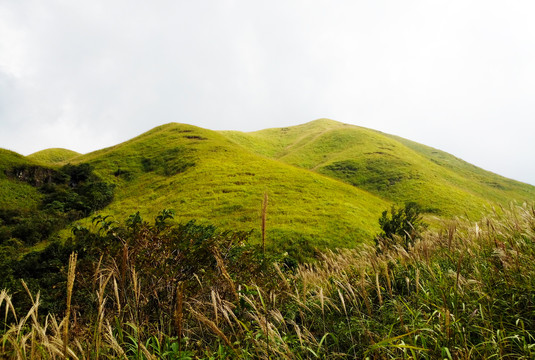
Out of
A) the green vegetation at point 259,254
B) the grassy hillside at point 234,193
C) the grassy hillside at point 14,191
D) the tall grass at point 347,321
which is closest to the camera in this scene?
the tall grass at point 347,321

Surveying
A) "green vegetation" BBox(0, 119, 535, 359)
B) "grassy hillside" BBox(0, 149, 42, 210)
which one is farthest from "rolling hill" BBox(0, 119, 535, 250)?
"green vegetation" BBox(0, 119, 535, 359)

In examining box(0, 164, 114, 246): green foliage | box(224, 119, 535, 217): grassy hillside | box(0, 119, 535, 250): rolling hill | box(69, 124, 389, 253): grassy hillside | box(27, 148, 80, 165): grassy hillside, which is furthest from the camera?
box(27, 148, 80, 165): grassy hillside

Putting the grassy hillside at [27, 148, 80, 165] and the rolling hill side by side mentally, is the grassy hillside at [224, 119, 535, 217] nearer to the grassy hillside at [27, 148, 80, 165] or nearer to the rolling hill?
the rolling hill

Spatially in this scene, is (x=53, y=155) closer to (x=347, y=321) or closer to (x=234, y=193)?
(x=234, y=193)

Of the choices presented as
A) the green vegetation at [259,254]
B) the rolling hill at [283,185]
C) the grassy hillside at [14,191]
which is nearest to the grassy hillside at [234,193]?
the rolling hill at [283,185]

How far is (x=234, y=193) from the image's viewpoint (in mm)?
36625

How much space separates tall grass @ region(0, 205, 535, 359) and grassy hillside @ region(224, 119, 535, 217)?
44615mm

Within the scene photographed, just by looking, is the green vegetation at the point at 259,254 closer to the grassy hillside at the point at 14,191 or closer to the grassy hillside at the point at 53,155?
the grassy hillside at the point at 14,191

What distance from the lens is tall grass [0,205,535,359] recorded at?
232cm

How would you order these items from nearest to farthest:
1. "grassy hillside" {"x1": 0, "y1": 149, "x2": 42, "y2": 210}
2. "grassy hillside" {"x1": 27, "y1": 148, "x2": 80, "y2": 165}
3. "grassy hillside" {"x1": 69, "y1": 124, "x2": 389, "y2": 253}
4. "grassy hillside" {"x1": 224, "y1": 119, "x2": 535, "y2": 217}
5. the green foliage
→ the green foliage → "grassy hillside" {"x1": 69, "y1": 124, "x2": 389, "y2": 253} → "grassy hillside" {"x1": 0, "y1": 149, "x2": 42, "y2": 210} → "grassy hillside" {"x1": 224, "y1": 119, "x2": 535, "y2": 217} → "grassy hillside" {"x1": 27, "y1": 148, "x2": 80, "y2": 165}

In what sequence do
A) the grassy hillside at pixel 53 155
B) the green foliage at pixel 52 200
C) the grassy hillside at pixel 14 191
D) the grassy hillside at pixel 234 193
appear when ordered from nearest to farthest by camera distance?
the green foliage at pixel 52 200 < the grassy hillside at pixel 234 193 < the grassy hillside at pixel 14 191 < the grassy hillside at pixel 53 155

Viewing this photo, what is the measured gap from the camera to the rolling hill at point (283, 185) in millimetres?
29000

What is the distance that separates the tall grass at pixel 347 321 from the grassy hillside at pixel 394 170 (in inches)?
1756

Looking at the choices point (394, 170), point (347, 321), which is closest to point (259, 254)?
point (347, 321)
